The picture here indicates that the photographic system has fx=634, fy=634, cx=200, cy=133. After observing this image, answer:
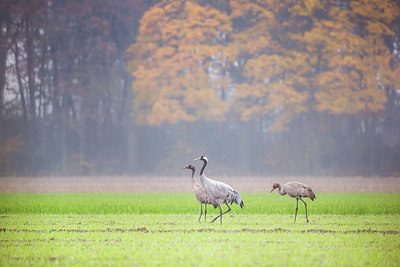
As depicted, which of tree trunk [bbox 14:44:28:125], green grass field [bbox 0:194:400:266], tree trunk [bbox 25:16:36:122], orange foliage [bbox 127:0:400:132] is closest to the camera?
green grass field [bbox 0:194:400:266]

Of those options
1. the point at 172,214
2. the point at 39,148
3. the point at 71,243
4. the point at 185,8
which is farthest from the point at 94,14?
the point at 71,243

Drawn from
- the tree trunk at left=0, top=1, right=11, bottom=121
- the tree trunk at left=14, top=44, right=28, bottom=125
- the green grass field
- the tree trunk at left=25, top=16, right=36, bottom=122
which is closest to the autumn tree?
the tree trunk at left=25, top=16, right=36, bottom=122

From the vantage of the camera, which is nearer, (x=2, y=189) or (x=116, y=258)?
(x=116, y=258)

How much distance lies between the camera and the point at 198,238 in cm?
1027

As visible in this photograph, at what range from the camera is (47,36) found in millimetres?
45062

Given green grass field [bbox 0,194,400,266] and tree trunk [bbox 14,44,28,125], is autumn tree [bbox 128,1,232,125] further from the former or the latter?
green grass field [bbox 0,194,400,266]

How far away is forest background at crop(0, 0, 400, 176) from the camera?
42969 millimetres

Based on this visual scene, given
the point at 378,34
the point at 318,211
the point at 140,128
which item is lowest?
the point at 318,211

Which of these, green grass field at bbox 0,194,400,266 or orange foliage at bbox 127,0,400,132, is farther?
orange foliage at bbox 127,0,400,132

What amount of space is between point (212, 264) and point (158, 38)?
38.1m

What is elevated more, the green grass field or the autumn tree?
the autumn tree

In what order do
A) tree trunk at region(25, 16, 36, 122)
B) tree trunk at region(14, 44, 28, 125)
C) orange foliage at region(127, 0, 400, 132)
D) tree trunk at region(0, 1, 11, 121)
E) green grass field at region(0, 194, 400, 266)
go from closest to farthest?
green grass field at region(0, 194, 400, 266) < orange foliage at region(127, 0, 400, 132) < tree trunk at region(0, 1, 11, 121) < tree trunk at region(14, 44, 28, 125) < tree trunk at region(25, 16, 36, 122)

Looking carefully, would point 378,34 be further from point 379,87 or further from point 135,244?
point 135,244

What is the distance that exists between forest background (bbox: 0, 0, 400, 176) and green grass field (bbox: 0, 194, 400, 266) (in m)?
27.1
